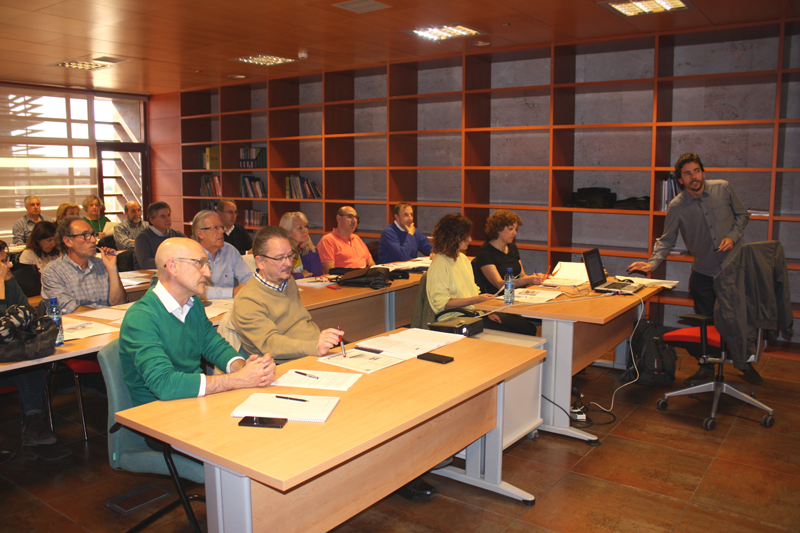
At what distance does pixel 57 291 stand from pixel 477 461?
264 cm

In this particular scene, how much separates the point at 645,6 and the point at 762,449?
3.29m

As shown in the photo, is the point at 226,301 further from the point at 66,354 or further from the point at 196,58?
the point at 196,58

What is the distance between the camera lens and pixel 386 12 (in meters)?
4.93

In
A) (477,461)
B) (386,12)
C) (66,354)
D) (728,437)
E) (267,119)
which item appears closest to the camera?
(66,354)

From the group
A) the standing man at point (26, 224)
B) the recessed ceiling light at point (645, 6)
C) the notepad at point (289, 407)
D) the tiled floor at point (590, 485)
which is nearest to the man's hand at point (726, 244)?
the tiled floor at point (590, 485)

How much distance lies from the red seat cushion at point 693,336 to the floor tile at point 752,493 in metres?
0.79

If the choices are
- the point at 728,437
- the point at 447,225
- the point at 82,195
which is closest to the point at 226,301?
the point at 447,225

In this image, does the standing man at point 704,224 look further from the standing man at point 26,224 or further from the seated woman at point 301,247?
the standing man at point 26,224

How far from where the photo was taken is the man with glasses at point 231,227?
600 centimetres

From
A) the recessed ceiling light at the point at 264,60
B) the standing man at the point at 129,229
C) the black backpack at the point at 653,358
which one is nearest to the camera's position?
the black backpack at the point at 653,358

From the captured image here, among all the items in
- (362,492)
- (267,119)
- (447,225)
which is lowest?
(362,492)

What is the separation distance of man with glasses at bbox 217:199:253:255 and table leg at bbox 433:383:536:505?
137 inches

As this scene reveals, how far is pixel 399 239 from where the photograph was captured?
620cm

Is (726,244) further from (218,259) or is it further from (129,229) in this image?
(129,229)
